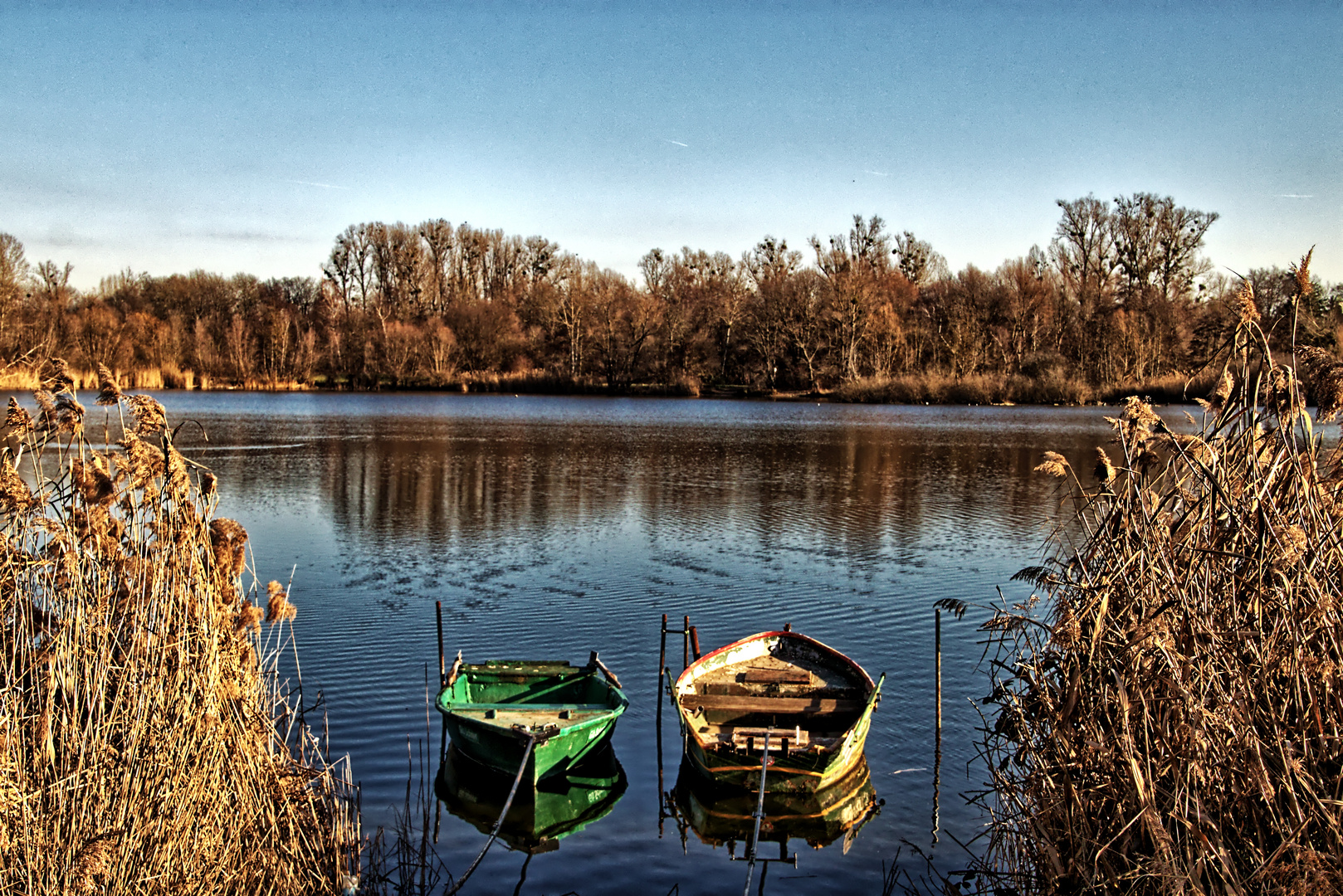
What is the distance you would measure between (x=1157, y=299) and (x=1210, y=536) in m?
60.2

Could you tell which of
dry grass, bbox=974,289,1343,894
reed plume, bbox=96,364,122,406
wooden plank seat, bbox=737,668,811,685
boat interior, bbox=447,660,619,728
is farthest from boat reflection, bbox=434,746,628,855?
reed plume, bbox=96,364,122,406

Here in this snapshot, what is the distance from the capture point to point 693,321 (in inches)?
2704

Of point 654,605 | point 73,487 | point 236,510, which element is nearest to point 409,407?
point 236,510

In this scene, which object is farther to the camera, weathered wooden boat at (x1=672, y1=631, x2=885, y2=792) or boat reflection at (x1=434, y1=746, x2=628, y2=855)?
weathered wooden boat at (x1=672, y1=631, x2=885, y2=792)

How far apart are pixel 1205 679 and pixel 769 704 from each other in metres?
5.45

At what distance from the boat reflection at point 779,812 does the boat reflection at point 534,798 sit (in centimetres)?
68

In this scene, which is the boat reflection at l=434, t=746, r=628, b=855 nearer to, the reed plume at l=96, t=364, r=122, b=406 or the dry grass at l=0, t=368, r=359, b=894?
the dry grass at l=0, t=368, r=359, b=894

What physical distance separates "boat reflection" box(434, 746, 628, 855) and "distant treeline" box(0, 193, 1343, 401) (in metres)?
51.3

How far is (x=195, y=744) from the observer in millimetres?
5289

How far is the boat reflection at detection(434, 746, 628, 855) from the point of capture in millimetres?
8703

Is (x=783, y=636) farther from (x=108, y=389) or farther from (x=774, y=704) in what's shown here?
(x=108, y=389)

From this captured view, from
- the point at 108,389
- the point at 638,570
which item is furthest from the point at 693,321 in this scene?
the point at 108,389

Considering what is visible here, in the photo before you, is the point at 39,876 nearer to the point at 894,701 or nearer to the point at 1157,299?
the point at 894,701

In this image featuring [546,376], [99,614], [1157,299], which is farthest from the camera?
[546,376]
